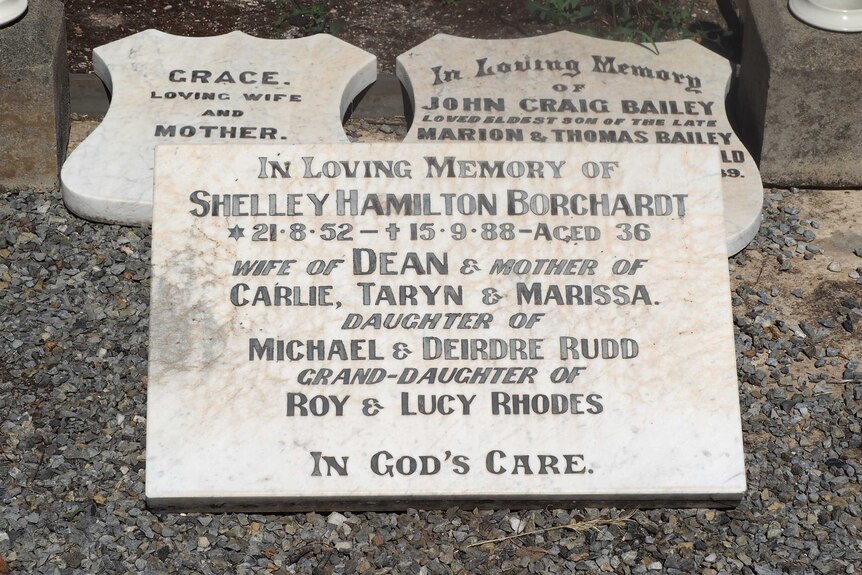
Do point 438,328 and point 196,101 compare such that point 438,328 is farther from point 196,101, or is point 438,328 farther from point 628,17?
point 628,17

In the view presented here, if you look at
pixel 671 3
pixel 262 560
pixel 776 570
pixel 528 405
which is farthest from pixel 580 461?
pixel 671 3

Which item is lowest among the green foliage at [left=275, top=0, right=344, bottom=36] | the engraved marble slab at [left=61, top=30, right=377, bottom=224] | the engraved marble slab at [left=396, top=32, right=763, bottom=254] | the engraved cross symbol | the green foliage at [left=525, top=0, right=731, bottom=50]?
the green foliage at [left=525, top=0, right=731, bottom=50]

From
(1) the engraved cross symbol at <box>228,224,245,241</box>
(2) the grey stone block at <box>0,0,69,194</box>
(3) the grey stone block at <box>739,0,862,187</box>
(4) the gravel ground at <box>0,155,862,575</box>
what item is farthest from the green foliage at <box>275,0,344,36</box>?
(1) the engraved cross symbol at <box>228,224,245,241</box>

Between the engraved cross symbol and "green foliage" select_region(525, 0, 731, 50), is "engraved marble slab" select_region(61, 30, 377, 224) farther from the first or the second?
"green foliage" select_region(525, 0, 731, 50)

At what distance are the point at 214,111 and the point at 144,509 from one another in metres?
2.30

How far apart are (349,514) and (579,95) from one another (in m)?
2.69

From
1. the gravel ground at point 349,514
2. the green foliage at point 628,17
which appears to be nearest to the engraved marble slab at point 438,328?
the gravel ground at point 349,514

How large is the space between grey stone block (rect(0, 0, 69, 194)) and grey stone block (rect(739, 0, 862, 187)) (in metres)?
3.47

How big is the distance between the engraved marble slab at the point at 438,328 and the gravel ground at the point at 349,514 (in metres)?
0.13

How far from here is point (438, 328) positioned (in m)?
4.36

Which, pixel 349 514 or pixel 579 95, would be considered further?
pixel 579 95

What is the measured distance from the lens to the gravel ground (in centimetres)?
422

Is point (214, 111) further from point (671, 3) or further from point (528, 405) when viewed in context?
point (671, 3)

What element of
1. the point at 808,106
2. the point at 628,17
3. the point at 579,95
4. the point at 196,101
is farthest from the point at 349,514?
the point at 628,17
